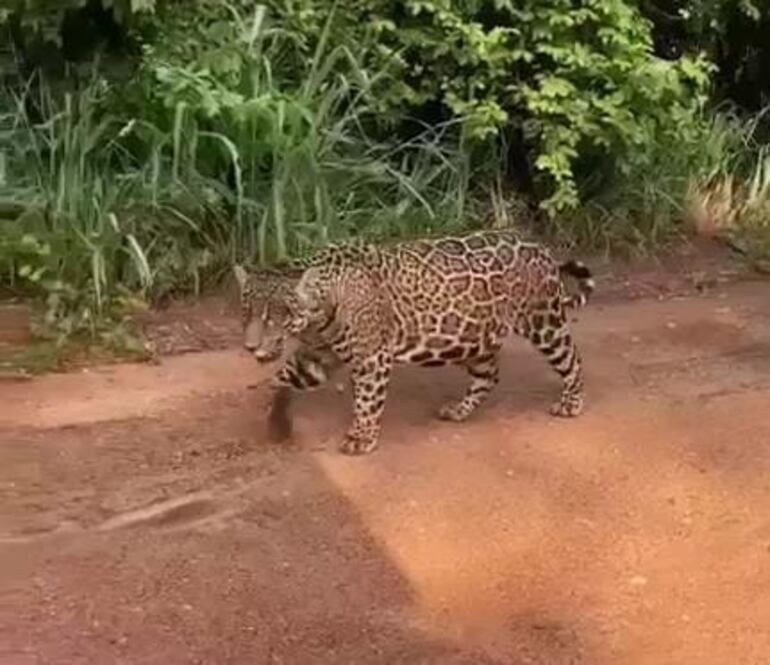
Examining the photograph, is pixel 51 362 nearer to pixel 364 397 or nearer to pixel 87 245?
pixel 87 245

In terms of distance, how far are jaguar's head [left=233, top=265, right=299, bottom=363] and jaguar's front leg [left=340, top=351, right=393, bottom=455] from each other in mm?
362

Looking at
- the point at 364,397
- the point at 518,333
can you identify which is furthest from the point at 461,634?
the point at 518,333

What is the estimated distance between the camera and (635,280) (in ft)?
27.2

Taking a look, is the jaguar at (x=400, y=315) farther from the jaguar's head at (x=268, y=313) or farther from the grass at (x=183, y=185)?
the grass at (x=183, y=185)

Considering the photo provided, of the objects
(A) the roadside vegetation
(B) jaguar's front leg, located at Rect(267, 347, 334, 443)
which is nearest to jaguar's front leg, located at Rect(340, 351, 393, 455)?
(B) jaguar's front leg, located at Rect(267, 347, 334, 443)

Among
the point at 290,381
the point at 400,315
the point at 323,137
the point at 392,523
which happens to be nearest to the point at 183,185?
the point at 323,137

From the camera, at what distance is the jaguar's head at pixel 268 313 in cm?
549

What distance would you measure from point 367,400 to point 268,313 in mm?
503

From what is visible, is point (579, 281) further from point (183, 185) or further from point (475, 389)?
point (183, 185)

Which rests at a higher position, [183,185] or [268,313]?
[268,313]

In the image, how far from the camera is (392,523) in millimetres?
5219

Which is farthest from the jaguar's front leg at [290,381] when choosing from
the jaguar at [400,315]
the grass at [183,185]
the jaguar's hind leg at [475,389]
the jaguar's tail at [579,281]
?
the grass at [183,185]

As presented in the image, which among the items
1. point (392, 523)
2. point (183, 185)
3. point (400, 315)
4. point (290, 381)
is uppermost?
point (400, 315)

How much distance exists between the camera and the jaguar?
555 cm
